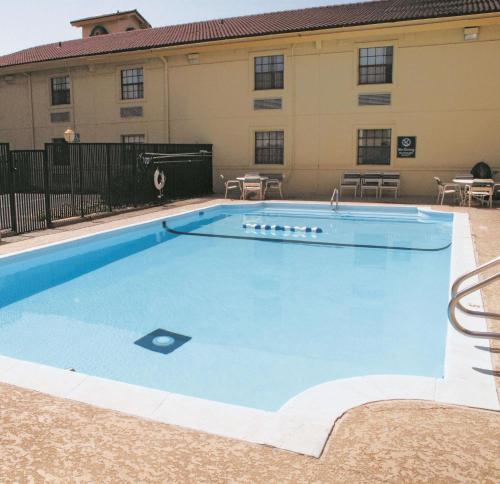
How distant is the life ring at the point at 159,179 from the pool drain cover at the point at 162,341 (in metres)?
9.49

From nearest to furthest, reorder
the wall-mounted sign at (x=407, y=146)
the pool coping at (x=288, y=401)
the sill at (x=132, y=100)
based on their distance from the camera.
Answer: the pool coping at (x=288, y=401) < the wall-mounted sign at (x=407, y=146) < the sill at (x=132, y=100)

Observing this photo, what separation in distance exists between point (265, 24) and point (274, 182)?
6.64 meters

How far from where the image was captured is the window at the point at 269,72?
58.2 feet

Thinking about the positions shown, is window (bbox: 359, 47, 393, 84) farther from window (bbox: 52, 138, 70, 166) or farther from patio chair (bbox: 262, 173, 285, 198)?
window (bbox: 52, 138, 70, 166)

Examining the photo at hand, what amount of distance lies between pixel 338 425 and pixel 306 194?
15427 millimetres

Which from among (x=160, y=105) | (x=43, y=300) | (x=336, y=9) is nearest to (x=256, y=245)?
(x=43, y=300)

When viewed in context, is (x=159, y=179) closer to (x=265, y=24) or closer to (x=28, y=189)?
(x=28, y=189)

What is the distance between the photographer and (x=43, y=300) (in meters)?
6.64

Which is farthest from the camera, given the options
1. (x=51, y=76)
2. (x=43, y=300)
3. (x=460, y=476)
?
(x=51, y=76)

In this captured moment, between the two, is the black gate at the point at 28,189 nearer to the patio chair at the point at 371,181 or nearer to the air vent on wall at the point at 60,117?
the patio chair at the point at 371,181

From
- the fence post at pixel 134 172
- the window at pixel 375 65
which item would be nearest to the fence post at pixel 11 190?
the fence post at pixel 134 172

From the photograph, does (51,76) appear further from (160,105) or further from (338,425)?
(338,425)

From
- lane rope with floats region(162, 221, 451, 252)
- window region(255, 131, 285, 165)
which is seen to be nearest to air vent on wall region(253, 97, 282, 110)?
window region(255, 131, 285, 165)

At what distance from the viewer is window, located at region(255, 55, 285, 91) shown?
1775 cm
